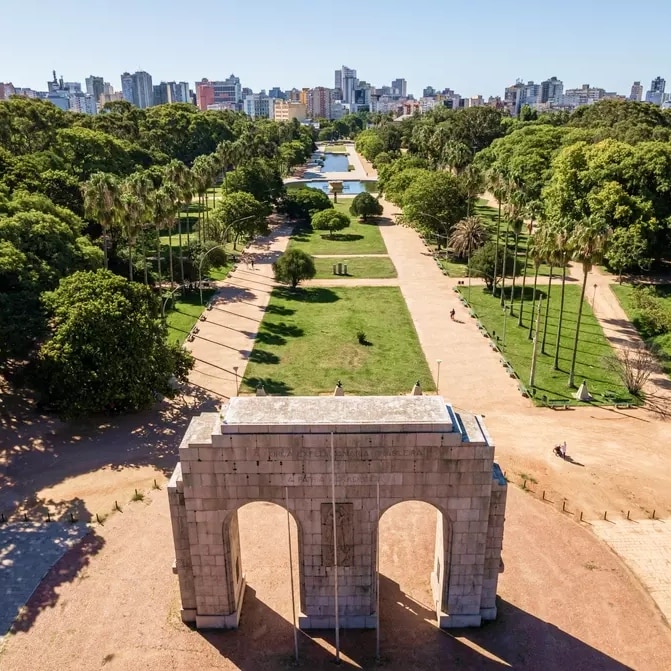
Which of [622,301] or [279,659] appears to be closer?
[279,659]

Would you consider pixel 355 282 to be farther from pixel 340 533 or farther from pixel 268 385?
pixel 340 533

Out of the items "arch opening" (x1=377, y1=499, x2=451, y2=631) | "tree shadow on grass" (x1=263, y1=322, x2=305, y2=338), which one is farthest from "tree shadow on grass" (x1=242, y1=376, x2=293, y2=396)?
"arch opening" (x1=377, y1=499, x2=451, y2=631)

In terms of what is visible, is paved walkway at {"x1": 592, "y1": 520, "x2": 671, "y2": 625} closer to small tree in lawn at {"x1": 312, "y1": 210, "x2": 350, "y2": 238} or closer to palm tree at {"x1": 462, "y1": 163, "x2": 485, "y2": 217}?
palm tree at {"x1": 462, "y1": 163, "x2": 485, "y2": 217}

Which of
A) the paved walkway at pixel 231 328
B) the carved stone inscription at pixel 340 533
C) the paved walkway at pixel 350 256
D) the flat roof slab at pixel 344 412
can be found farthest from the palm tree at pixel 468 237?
the carved stone inscription at pixel 340 533

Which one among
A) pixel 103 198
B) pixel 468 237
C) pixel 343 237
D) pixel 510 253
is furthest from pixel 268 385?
pixel 343 237

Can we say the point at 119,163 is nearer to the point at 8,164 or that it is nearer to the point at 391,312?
the point at 8,164

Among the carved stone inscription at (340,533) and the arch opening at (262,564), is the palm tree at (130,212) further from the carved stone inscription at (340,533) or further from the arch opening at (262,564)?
the carved stone inscription at (340,533)

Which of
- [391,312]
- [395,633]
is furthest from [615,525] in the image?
[391,312]
